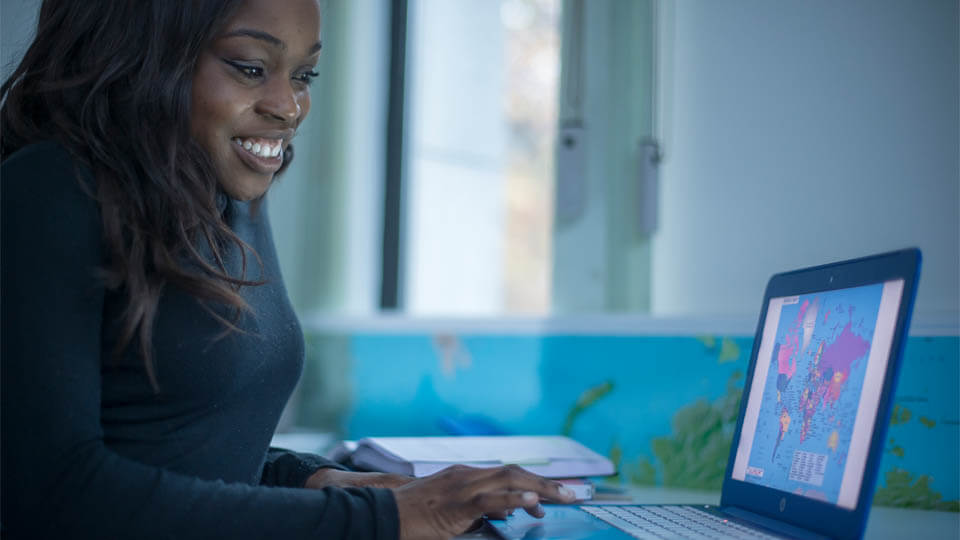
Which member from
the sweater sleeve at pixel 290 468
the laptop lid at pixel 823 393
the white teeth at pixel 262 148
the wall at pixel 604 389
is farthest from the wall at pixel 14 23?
the laptop lid at pixel 823 393

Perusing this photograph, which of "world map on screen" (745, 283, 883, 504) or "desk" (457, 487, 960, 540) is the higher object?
"world map on screen" (745, 283, 883, 504)

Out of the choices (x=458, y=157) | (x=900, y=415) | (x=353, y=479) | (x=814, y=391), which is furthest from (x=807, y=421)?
(x=458, y=157)

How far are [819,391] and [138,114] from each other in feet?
2.28

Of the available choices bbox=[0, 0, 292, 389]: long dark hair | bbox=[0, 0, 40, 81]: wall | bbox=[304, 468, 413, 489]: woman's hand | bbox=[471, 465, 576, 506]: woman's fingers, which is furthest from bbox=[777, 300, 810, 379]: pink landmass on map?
bbox=[0, 0, 40, 81]: wall

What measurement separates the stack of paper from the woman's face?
382mm

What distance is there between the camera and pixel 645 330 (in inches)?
55.0

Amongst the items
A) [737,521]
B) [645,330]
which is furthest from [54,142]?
[645,330]

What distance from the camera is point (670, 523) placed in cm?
90

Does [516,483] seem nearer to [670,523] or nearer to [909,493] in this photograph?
[670,523]

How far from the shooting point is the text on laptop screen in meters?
0.78

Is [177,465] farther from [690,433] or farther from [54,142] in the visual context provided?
[690,433]

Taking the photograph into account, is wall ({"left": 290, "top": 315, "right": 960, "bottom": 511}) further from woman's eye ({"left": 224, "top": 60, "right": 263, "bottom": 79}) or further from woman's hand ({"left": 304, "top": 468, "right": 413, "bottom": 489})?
woman's eye ({"left": 224, "top": 60, "right": 263, "bottom": 79})

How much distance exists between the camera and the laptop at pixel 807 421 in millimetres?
765

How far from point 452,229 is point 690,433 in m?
0.92
